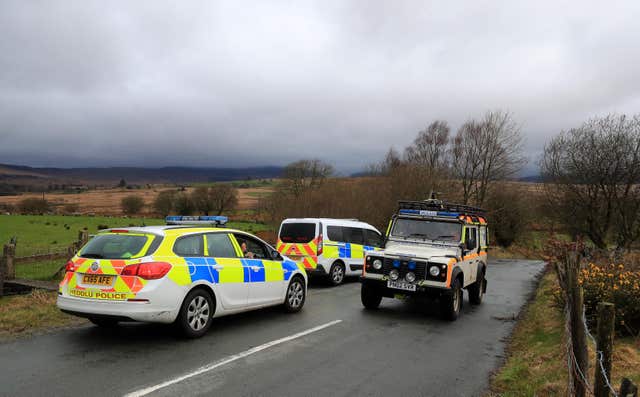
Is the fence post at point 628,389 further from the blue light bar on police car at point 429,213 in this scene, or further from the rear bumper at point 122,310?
the blue light bar on police car at point 429,213

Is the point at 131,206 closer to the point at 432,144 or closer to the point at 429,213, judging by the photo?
the point at 432,144

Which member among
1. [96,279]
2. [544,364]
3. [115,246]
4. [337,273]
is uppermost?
[115,246]

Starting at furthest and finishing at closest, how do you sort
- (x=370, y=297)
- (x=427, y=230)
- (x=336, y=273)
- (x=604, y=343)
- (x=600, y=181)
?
(x=600, y=181) < (x=336, y=273) < (x=427, y=230) < (x=370, y=297) < (x=604, y=343)

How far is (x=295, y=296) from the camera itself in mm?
9352

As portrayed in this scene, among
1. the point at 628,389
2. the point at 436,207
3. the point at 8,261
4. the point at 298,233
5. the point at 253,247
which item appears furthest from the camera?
the point at 298,233

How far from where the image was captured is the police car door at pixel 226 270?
290 inches

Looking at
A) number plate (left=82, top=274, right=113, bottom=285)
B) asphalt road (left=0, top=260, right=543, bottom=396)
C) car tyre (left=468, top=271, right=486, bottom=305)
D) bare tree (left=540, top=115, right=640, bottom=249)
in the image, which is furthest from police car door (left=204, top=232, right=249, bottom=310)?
bare tree (left=540, top=115, right=640, bottom=249)

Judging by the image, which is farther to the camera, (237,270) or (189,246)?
(237,270)

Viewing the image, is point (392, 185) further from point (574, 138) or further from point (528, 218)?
point (528, 218)

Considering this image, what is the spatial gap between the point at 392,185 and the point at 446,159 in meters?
16.6

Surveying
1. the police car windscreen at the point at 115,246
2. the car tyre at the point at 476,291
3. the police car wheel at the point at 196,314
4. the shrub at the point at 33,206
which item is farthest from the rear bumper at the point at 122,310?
the shrub at the point at 33,206

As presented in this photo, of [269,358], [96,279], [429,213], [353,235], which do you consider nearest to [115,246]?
[96,279]

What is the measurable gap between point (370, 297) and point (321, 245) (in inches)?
154

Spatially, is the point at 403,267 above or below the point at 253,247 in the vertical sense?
below
